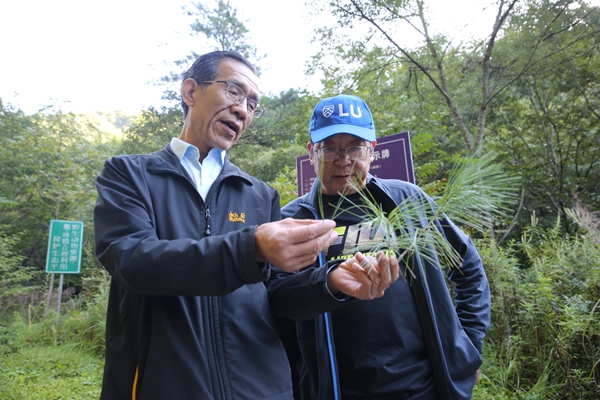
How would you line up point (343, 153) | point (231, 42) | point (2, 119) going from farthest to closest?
point (231, 42)
point (2, 119)
point (343, 153)

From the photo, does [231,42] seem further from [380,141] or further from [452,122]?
[380,141]

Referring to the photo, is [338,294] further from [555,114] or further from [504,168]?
[555,114]

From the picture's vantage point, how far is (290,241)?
900mm

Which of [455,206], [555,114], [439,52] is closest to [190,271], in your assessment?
[455,206]

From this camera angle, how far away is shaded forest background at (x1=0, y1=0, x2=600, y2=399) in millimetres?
3125

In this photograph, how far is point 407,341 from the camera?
1505mm

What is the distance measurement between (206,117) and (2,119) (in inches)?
540

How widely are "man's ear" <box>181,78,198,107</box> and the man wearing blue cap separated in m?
0.57

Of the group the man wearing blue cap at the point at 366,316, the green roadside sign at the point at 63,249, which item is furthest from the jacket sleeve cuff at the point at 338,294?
the green roadside sign at the point at 63,249

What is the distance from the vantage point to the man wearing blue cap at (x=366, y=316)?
1.44 meters

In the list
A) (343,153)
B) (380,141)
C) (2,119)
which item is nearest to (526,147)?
(380,141)

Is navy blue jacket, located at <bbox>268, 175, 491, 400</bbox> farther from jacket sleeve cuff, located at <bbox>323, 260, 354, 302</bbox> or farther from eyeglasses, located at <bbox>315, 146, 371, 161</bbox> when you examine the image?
eyeglasses, located at <bbox>315, 146, 371, 161</bbox>

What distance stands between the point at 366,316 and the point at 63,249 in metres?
8.19

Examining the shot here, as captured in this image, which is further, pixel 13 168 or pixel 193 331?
pixel 13 168
